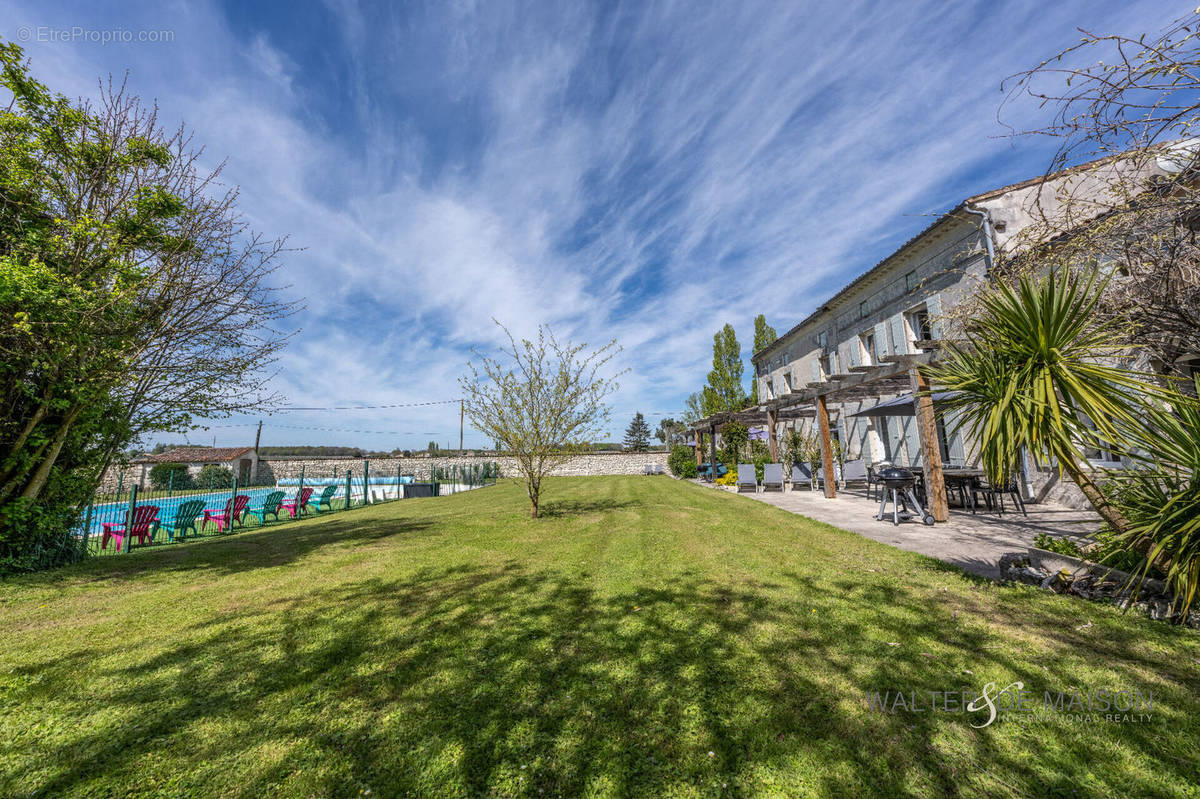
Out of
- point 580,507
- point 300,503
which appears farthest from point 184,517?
point 580,507

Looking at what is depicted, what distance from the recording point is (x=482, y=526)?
8.55 m

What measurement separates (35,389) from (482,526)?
6397mm

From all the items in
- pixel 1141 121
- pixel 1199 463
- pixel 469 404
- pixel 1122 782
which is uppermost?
pixel 1141 121

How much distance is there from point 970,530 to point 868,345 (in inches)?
428

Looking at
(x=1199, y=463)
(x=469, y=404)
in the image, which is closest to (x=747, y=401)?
(x=469, y=404)

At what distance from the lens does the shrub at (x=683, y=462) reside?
22.6 meters

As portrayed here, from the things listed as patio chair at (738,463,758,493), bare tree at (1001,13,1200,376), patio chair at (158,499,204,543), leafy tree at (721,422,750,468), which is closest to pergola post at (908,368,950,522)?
bare tree at (1001,13,1200,376)

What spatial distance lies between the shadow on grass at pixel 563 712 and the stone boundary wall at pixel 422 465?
86.7ft

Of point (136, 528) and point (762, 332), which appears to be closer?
point (136, 528)

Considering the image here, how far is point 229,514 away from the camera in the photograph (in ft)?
33.2

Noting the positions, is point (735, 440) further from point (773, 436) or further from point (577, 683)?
point (577, 683)

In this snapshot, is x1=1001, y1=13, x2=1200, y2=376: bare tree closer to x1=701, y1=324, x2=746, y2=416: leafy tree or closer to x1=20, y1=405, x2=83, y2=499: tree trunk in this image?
x1=20, y1=405, x2=83, y2=499: tree trunk

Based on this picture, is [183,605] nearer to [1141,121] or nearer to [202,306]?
[202,306]

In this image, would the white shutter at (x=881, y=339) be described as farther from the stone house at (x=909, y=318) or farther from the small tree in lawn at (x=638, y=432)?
the small tree in lawn at (x=638, y=432)
